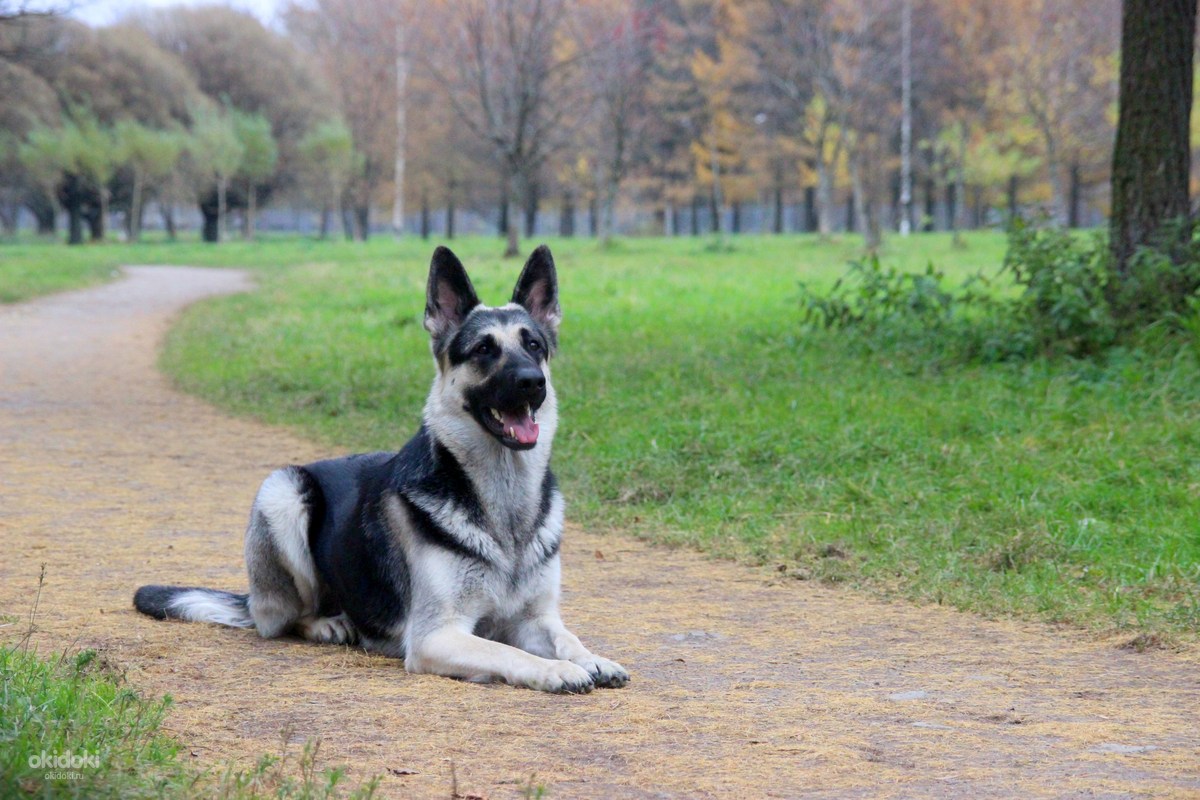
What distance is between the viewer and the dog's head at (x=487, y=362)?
17.8 ft

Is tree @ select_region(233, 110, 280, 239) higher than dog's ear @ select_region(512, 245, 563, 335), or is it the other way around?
tree @ select_region(233, 110, 280, 239)

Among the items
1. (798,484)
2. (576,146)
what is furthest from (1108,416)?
(576,146)

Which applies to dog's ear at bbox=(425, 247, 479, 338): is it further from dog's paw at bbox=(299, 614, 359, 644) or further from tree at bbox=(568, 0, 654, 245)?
tree at bbox=(568, 0, 654, 245)

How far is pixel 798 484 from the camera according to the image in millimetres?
Answer: 9164

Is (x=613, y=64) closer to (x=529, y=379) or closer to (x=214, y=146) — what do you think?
(x=214, y=146)

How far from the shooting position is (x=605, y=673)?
16.6 feet

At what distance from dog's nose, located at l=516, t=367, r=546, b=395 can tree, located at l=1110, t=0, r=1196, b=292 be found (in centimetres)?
933

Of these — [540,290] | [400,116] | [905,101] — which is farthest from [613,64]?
[540,290]

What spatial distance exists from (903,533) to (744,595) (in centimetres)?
150

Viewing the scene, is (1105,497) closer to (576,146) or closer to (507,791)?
(507,791)

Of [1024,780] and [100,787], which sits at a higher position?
[100,787]

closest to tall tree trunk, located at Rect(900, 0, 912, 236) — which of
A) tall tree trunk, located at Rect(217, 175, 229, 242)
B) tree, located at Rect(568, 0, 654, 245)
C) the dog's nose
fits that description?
tree, located at Rect(568, 0, 654, 245)

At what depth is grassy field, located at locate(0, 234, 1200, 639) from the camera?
7297 millimetres

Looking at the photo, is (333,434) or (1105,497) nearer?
(1105,497)
